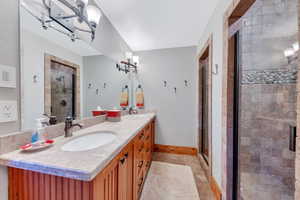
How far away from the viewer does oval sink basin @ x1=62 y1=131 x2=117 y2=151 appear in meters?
0.95

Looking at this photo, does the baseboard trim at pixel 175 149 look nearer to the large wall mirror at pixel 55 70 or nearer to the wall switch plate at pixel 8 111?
the large wall mirror at pixel 55 70

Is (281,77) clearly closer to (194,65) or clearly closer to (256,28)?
(256,28)

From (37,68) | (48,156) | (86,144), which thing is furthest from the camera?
(86,144)

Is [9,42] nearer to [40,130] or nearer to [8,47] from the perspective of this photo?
[8,47]

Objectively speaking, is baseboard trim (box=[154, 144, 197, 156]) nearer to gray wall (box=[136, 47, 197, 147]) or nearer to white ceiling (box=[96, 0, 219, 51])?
gray wall (box=[136, 47, 197, 147])

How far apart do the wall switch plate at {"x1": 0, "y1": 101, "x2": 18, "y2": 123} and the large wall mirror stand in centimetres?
5

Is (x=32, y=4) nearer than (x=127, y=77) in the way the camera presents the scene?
Yes

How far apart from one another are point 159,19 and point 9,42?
1698mm

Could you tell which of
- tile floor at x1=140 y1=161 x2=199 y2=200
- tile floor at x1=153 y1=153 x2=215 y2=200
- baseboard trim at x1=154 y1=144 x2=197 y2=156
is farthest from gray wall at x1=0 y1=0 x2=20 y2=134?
baseboard trim at x1=154 y1=144 x2=197 y2=156

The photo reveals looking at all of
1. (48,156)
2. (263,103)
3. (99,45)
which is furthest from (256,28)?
(48,156)

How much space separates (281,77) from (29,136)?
2.52 meters

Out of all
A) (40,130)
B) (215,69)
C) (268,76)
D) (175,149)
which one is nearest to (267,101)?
(268,76)

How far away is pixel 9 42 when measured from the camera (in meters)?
0.73

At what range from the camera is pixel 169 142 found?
8.82 feet
